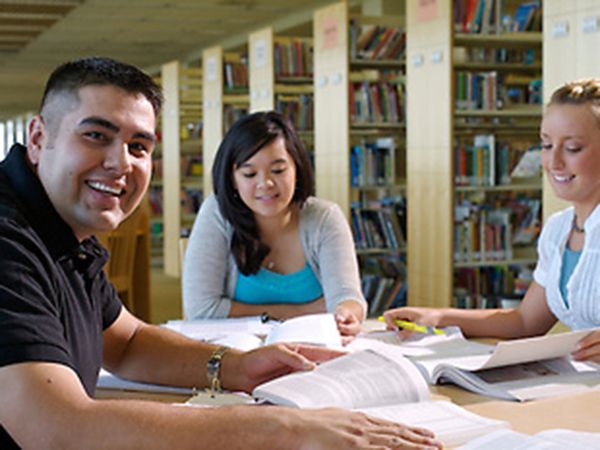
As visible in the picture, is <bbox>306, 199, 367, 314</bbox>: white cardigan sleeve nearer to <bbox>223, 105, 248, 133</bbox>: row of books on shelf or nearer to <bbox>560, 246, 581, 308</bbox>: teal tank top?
<bbox>560, 246, 581, 308</bbox>: teal tank top

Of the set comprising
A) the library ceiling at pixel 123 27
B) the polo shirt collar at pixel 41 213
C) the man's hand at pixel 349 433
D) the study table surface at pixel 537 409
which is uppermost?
the library ceiling at pixel 123 27

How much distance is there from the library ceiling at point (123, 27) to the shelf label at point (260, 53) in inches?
114

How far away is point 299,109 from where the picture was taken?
7410 millimetres

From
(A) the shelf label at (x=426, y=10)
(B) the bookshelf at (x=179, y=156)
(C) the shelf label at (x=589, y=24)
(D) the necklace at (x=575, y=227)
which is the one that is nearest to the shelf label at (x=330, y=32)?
(A) the shelf label at (x=426, y=10)

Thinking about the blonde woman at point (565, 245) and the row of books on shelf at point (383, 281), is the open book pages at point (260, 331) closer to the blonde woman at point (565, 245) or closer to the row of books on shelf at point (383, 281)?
the blonde woman at point (565, 245)

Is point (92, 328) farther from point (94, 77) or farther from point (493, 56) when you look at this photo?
point (493, 56)

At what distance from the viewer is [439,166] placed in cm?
510

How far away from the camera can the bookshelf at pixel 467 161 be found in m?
5.06

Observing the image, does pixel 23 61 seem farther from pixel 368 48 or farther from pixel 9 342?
pixel 9 342

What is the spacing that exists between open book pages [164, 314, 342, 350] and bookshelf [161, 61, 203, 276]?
21.4ft

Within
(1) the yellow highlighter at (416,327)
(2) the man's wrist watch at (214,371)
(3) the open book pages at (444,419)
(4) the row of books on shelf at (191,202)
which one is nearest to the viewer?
(3) the open book pages at (444,419)

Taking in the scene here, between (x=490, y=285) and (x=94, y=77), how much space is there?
4.79 metres

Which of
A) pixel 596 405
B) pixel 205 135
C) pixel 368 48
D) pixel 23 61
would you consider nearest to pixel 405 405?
pixel 596 405

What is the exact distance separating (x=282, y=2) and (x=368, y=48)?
4.40 m
